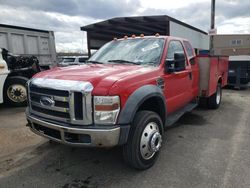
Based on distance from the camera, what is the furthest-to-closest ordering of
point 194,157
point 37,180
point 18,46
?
point 18,46 → point 194,157 → point 37,180

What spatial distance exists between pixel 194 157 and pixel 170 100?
1.01m

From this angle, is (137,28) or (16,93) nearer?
(16,93)

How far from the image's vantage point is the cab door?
403 cm

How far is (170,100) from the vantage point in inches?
165

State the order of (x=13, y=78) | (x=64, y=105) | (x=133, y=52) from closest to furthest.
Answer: (x=64, y=105)
(x=133, y=52)
(x=13, y=78)

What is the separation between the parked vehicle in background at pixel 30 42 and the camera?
28.6 feet

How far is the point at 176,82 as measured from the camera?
432cm

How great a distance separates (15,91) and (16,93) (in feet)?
0.23

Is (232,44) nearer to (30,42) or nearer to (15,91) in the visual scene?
→ (30,42)

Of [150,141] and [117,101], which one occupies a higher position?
[117,101]

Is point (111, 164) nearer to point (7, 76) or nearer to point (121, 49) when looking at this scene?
point (121, 49)

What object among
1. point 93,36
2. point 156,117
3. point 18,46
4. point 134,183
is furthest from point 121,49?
point 93,36

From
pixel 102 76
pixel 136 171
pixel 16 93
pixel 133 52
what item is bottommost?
pixel 136 171

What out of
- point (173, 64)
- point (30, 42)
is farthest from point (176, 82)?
point (30, 42)
